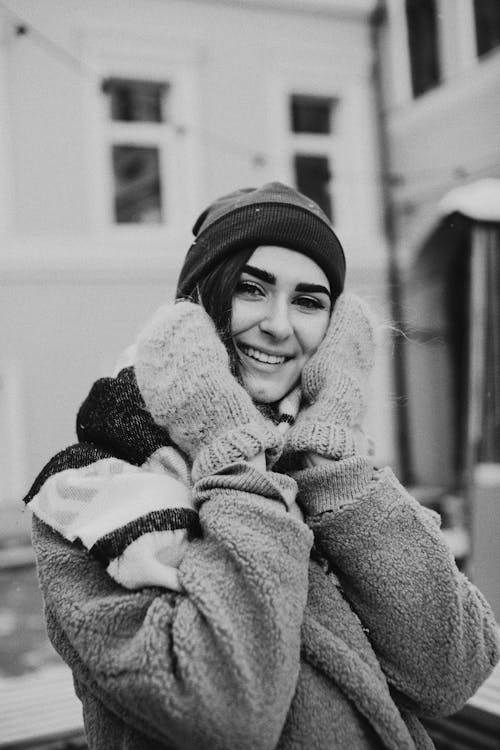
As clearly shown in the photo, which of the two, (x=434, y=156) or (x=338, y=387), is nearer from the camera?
(x=338, y=387)

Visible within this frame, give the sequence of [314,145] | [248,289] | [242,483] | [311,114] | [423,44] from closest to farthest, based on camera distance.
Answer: [242,483] < [248,289] < [423,44] < [314,145] < [311,114]

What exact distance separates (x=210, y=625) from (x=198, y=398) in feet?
1.12

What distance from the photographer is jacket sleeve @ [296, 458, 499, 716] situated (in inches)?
43.3

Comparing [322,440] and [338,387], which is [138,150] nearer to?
[338,387]

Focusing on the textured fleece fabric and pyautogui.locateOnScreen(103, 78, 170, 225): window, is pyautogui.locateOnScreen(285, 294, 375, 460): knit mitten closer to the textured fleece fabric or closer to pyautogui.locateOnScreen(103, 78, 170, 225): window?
the textured fleece fabric

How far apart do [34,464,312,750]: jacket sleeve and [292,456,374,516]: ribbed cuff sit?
0.10m

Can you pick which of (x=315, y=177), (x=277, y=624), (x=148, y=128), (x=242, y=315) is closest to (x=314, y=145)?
(x=315, y=177)

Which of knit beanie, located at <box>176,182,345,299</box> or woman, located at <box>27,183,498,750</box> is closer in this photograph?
woman, located at <box>27,183,498,750</box>

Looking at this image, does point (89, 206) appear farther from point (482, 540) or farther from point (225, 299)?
point (225, 299)

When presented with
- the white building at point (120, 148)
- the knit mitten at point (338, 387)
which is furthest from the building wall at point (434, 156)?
the knit mitten at point (338, 387)

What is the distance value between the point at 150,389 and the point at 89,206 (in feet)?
19.8

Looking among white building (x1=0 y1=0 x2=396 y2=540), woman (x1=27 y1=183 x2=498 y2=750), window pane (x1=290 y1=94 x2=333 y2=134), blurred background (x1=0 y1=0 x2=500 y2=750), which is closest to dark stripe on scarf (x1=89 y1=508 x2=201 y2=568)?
woman (x1=27 y1=183 x2=498 y2=750)

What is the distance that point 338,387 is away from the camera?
127 cm

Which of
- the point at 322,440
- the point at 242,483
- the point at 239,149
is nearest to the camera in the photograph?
the point at 242,483
